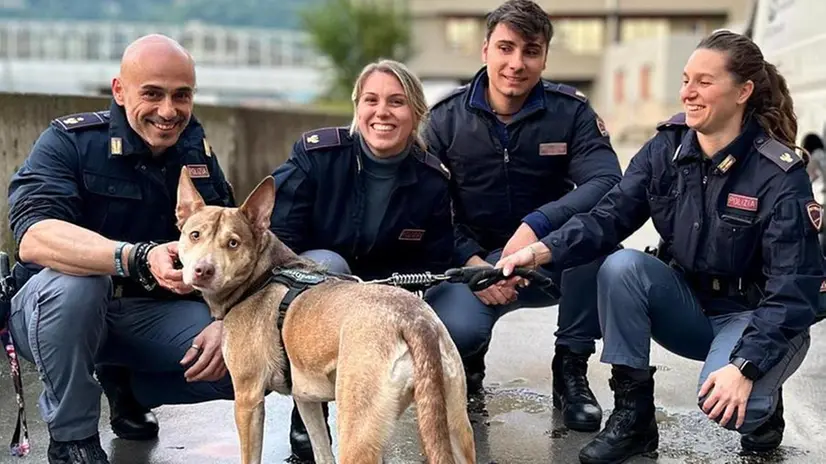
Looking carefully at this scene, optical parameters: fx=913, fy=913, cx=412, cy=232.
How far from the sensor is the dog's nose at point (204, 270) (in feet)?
10.2

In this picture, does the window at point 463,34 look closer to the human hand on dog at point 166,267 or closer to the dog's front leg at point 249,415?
the human hand on dog at point 166,267

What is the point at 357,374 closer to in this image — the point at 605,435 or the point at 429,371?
the point at 429,371

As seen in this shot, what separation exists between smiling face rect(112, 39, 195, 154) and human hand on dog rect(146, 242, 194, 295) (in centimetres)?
59

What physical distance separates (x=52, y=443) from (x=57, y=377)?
0.29m

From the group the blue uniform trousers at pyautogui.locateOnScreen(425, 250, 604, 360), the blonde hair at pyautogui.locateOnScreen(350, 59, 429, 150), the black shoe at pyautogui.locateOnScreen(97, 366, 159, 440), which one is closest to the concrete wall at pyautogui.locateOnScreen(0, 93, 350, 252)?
the black shoe at pyautogui.locateOnScreen(97, 366, 159, 440)

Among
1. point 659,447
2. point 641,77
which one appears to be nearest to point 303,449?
point 659,447

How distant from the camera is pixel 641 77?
140 ft

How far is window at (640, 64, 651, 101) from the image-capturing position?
40856mm

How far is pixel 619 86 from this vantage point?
48625mm

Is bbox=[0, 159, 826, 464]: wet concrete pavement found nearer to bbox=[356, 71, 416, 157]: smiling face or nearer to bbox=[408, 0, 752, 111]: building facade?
bbox=[356, 71, 416, 157]: smiling face

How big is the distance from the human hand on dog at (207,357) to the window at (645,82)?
38.9 meters

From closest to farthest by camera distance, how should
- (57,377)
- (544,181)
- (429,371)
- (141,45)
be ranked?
(429,371) → (57,377) → (141,45) → (544,181)

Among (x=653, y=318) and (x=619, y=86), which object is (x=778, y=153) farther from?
(x=619, y=86)

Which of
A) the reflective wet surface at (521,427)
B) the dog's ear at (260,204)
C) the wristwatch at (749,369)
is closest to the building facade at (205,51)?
the reflective wet surface at (521,427)
